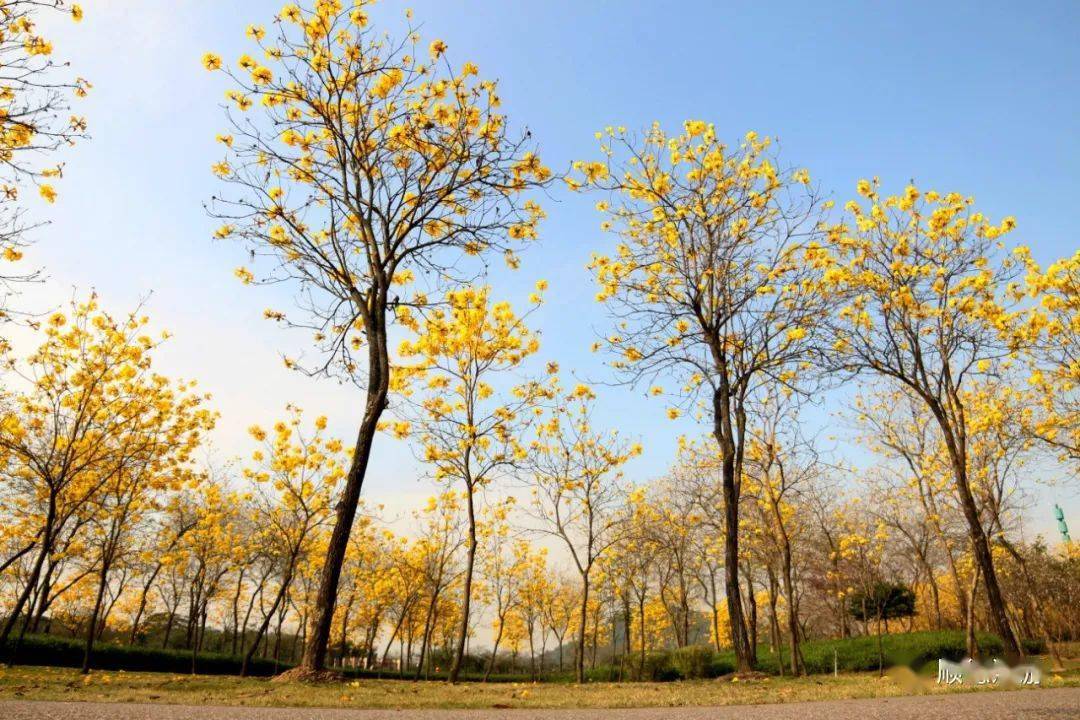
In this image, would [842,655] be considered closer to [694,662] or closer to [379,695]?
[694,662]

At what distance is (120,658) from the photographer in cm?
2150

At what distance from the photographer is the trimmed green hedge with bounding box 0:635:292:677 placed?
65.4 ft

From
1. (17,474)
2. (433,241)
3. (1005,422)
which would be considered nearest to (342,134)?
(433,241)

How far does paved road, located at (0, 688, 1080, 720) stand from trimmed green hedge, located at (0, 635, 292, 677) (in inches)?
760

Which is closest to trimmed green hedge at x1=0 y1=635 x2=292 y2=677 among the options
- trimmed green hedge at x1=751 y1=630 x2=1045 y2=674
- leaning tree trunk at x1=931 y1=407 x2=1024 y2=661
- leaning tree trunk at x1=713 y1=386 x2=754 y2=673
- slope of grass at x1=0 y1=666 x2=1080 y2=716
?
slope of grass at x1=0 y1=666 x2=1080 y2=716

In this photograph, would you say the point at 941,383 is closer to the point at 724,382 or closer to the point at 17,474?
the point at 724,382

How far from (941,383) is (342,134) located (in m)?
12.4

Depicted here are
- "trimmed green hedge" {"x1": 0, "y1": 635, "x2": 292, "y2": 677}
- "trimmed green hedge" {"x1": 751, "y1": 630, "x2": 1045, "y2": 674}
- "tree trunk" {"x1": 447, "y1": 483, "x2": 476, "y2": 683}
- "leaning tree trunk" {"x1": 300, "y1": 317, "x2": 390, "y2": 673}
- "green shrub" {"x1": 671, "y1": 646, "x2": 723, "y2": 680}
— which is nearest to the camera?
"leaning tree trunk" {"x1": 300, "y1": 317, "x2": 390, "y2": 673}

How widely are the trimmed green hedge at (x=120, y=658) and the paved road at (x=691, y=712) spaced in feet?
63.4

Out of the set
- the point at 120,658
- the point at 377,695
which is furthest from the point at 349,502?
the point at 120,658

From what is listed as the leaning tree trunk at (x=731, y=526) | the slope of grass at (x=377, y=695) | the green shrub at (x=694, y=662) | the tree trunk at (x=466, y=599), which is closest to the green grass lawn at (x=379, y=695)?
the slope of grass at (x=377, y=695)

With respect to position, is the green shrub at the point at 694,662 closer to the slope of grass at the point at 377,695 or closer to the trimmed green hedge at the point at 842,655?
the trimmed green hedge at the point at 842,655

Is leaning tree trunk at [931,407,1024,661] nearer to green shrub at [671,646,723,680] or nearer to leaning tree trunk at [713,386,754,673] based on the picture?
leaning tree trunk at [713,386,754,673]

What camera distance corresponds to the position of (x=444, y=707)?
5.90m
